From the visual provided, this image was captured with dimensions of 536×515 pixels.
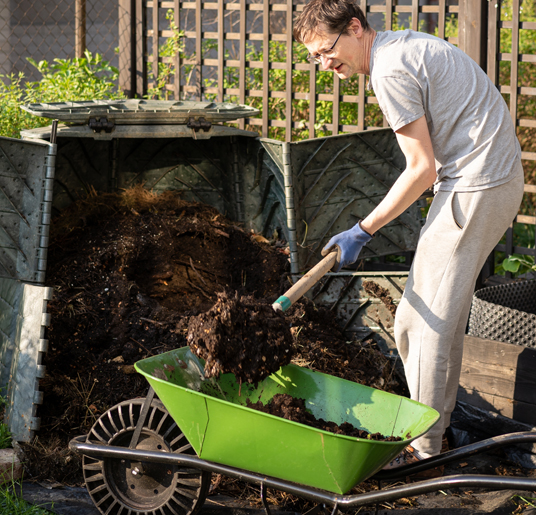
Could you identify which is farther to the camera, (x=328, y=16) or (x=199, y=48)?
(x=199, y=48)

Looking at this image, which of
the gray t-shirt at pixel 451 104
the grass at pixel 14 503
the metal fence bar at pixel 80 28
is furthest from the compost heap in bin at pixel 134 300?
the metal fence bar at pixel 80 28

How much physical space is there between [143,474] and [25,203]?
1530mm

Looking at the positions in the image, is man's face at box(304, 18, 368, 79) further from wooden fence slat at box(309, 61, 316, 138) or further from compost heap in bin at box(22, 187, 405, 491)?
wooden fence slat at box(309, 61, 316, 138)

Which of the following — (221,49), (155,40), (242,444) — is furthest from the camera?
(155,40)

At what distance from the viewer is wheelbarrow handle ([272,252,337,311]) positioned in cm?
246

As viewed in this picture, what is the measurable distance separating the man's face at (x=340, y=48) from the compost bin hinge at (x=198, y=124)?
1.43m

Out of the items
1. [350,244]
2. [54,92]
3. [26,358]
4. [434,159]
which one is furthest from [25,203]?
A: [54,92]

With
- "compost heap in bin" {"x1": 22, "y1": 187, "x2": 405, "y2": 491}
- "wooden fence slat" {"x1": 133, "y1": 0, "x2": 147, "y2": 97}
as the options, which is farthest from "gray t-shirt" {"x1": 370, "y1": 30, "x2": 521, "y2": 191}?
"wooden fence slat" {"x1": 133, "y1": 0, "x2": 147, "y2": 97}

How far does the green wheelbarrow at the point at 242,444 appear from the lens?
2.15 meters

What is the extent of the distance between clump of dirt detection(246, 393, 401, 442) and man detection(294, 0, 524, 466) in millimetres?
425

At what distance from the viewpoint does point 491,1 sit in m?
4.43

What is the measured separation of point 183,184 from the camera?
15.0 ft

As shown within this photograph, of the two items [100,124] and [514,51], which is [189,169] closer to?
[100,124]

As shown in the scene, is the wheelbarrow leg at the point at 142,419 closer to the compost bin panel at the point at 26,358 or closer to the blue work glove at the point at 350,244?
the compost bin panel at the point at 26,358
